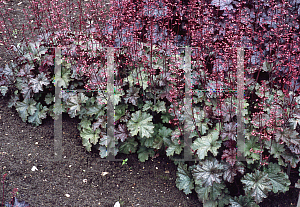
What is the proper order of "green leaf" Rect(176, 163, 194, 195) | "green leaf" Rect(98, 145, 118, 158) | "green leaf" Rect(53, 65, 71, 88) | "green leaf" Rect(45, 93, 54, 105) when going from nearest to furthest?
"green leaf" Rect(176, 163, 194, 195), "green leaf" Rect(98, 145, 118, 158), "green leaf" Rect(53, 65, 71, 88), "green leaf" Rect(45, 93, 54, 105)

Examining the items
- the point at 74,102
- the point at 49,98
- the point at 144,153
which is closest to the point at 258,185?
the point at 144,153

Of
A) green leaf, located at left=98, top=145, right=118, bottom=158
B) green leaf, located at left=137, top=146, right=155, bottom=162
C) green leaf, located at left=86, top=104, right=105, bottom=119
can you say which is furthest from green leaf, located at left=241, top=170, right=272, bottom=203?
green leaf, located at left=86, top=104, right=105, bottom=119

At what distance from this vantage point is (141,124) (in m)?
3.16

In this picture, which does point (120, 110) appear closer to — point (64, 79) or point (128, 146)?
point (128, 146)

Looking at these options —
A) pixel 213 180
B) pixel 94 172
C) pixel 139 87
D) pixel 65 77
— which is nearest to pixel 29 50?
pixel 65 77

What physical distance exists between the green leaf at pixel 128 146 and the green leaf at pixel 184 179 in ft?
1.81

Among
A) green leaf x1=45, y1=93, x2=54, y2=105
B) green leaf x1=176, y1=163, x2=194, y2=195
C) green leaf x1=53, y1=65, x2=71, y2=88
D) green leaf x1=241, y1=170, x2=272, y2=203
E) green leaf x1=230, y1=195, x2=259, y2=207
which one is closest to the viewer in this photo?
green leaf x1=241, y1=170, x2=272, y2=203

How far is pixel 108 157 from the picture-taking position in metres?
3.30

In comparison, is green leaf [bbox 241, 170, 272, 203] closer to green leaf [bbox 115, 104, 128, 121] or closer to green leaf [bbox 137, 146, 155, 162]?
green leaf [bbox 137, 146, 155, 162]

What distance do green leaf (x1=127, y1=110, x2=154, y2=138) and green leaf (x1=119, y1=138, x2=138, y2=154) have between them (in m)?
0.22

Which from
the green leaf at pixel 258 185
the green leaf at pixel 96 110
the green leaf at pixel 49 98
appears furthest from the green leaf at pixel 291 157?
the green leaf at pixel 49 98

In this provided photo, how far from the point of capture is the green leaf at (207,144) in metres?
2.88

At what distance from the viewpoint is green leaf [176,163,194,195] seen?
304cm

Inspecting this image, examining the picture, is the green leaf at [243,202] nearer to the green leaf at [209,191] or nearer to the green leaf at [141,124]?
the green leaf at [209,191]
